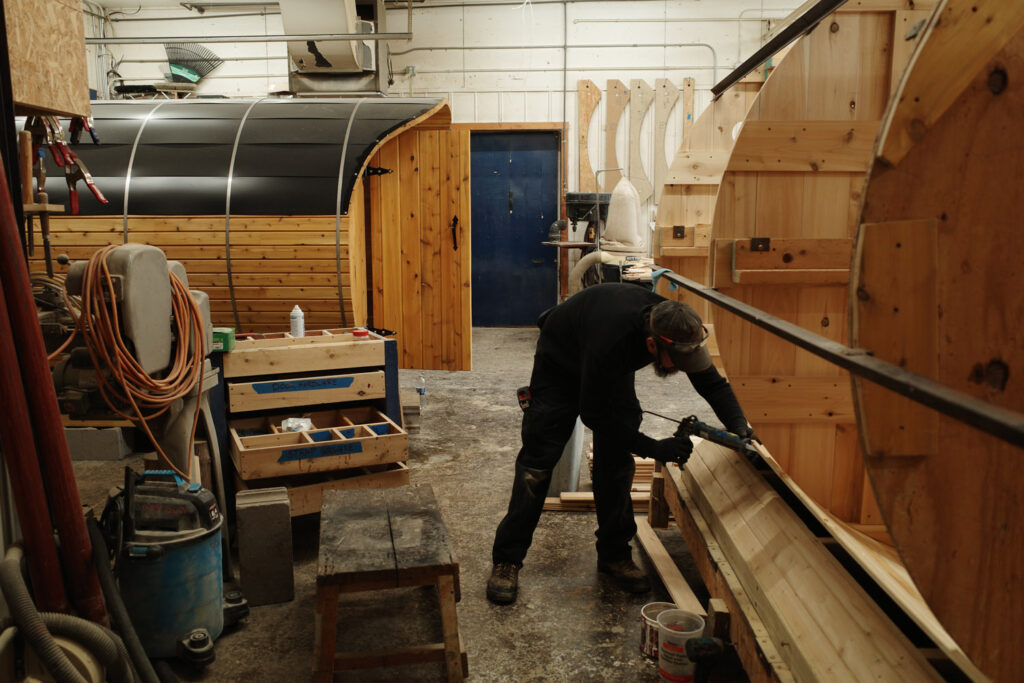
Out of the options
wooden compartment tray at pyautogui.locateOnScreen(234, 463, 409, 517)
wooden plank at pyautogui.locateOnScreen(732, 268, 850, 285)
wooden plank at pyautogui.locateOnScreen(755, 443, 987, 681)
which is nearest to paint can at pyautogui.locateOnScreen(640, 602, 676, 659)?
wooden plank at pyautogui.locateOnScreen(755, 443, 987, 681)

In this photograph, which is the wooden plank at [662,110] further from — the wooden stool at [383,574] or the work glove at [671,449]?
the wooden stool at [383,574]

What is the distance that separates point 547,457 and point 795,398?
3.39ft

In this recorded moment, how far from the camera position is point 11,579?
2.23 metres

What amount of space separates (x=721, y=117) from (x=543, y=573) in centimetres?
271

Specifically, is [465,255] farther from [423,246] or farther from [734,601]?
[734,601]

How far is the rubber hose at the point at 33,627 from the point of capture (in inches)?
84.4

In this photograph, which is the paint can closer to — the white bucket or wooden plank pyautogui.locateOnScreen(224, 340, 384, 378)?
the white bucket

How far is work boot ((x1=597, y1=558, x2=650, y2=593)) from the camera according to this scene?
3.41m

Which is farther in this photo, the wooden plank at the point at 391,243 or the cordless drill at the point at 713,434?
the wooden plank at the point at 391,243

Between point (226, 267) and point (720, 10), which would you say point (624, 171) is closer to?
point (720, 10)

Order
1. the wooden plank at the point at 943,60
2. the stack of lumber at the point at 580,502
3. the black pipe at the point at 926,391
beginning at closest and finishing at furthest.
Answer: the black pipe at the point at 926,391 → the wooden plank at the point at 943,60 → the stack of lumber at the point at 580,502

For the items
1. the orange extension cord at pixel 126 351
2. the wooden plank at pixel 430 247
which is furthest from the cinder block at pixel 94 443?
the wooden plank at pixel 430 247

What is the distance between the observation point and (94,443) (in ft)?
16.7

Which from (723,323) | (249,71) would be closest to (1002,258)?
(723,323)
